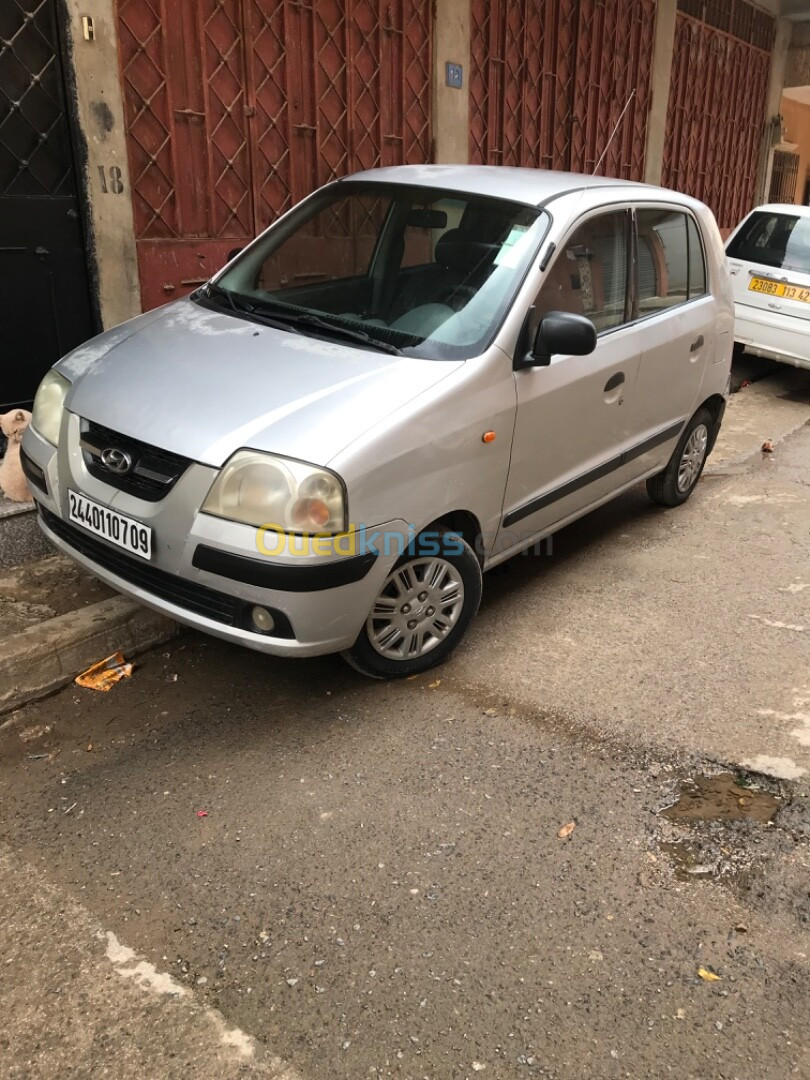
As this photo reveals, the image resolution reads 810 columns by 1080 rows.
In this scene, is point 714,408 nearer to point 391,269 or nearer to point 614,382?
point 614,382

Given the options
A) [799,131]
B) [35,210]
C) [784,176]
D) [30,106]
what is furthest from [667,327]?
[799,131]

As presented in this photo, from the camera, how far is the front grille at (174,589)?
290cm

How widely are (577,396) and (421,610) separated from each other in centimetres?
122

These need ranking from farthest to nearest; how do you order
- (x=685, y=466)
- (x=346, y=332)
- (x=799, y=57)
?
(x=799, y=57), (x=685, y=466), (x=346, y=332)

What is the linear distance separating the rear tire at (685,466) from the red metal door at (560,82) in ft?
13.8

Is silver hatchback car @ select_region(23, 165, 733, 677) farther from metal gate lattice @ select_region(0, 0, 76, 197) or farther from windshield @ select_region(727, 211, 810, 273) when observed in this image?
windshield @ select_region(727, 211, 810, 273)

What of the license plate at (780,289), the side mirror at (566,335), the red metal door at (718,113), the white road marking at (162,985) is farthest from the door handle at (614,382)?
the red metal door at (718,113)

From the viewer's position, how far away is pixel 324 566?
2816mm

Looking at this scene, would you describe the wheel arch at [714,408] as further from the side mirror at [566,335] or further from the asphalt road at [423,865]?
the side mirror at [566,335]

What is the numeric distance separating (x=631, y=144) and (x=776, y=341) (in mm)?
4708

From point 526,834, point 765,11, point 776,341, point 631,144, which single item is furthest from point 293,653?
point 765,11

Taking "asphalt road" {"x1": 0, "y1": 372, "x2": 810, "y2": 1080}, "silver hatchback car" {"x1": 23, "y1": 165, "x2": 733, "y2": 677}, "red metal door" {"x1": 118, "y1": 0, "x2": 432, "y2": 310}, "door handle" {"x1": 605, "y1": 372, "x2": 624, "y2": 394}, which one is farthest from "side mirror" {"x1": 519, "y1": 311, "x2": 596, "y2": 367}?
"red metal door" {"x1": 118, "y1": 0, "x2": 432, "y2": 310}

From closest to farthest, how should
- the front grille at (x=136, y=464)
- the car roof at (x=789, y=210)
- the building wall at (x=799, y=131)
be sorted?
the front grille at (x=136, y=464), the car roof at (x=789, y=210), the building wall at (x=799, y=131)

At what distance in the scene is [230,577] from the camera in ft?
9.30
